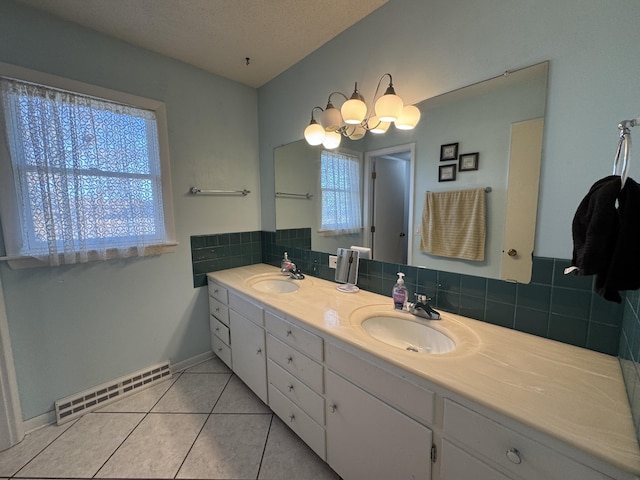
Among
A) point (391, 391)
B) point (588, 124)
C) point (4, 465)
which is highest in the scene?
point (588, 124)

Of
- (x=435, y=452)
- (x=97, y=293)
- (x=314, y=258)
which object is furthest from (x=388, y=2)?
(x=97, y=293)

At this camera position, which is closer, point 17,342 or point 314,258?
point 17,342

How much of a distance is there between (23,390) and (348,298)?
6.68 ft

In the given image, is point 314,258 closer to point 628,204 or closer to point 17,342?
point 628,204

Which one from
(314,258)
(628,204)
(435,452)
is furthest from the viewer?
(314,258)

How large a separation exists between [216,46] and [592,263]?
2.31 meters

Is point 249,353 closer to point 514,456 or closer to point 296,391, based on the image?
point 296,391

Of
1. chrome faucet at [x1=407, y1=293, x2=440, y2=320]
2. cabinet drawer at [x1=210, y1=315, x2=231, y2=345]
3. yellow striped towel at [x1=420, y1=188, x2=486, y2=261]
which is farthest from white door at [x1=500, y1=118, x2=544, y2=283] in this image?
cabinet drawer at [x1=210, y1=315, x2=231, y2=345]

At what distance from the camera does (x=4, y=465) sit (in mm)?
1385

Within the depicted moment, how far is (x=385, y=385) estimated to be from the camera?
972 mm

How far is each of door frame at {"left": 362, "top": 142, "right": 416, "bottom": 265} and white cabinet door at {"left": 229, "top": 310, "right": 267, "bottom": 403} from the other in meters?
0.94

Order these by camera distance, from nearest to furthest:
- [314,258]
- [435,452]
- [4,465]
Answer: [435,452], [4,465], [314,258]

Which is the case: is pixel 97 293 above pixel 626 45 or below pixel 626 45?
below

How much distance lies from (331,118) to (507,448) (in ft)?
5.40
